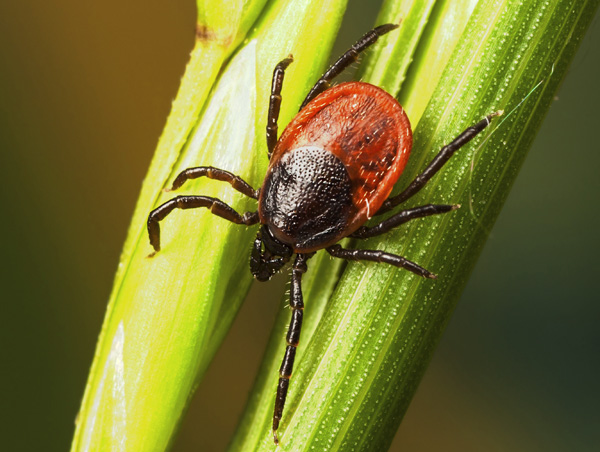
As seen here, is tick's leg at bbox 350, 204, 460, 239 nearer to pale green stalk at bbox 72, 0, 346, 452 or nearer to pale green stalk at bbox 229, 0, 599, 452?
pale green stalk at bbox 229, 0, 599, 452

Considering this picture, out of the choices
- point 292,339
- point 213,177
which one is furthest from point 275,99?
point 292,339

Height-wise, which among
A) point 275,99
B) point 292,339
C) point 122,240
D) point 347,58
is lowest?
point 122,240

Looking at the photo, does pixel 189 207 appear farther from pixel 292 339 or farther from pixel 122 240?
pixel 122 240

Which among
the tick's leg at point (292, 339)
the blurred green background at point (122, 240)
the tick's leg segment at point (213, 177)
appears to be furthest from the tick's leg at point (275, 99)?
the blurred green background at point (122, 240)

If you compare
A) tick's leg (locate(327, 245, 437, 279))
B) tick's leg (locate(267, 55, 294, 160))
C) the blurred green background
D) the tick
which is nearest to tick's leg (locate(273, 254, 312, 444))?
the tick

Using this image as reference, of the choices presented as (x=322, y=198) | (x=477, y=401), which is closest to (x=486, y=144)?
(x=322, y=198)

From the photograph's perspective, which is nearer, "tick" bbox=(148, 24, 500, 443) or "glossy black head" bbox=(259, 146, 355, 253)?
"tick" bbox=(148, 24, 500, 443)

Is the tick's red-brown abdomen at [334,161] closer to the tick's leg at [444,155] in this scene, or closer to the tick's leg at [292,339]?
the tick's leg at [292,339]

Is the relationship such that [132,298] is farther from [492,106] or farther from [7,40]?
[7,40]
